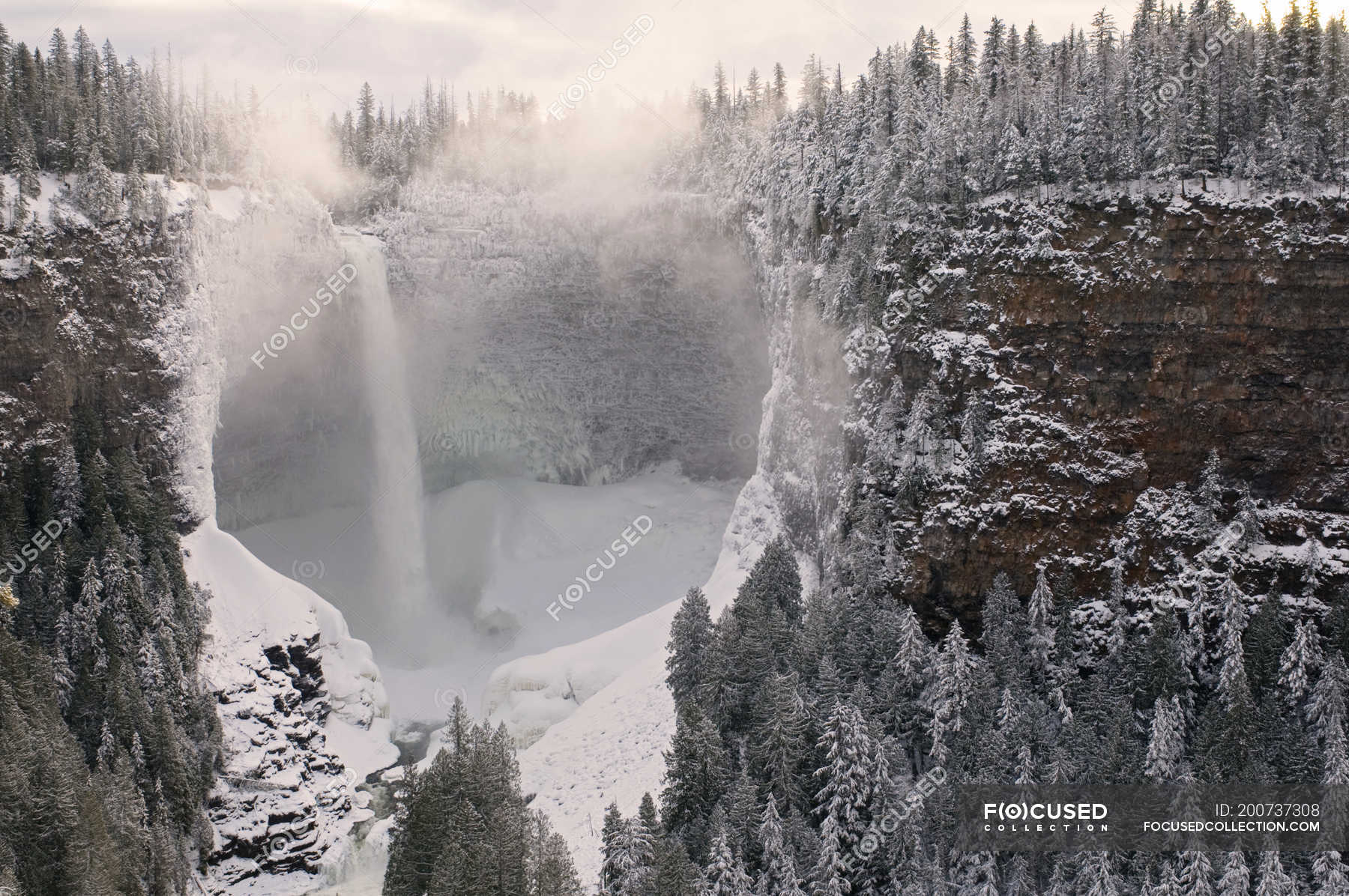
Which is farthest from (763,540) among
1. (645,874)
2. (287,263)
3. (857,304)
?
(287,263)

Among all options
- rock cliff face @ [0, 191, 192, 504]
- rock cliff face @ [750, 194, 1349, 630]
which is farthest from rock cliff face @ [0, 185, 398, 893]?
rock cliff face @ [750, 194, 1349, 630]

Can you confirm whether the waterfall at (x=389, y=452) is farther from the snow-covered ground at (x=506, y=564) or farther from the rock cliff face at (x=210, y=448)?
the rock cliff face at (x=210, y=448)

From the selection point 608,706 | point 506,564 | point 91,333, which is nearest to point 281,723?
point 608,706

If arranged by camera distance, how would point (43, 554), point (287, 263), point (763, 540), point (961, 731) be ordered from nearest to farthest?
point (961, 731) → point (43, 554) → point (763, 540) → point (287, 263)

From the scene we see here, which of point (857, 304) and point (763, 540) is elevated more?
point (857, 304)

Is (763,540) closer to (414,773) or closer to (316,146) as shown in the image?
(414,773)
